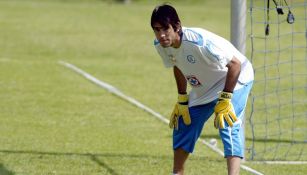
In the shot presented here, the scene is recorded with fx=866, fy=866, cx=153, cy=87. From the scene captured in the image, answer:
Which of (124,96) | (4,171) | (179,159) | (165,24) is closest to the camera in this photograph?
(165,24)

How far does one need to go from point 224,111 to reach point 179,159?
796 mm

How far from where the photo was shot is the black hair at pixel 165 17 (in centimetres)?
713

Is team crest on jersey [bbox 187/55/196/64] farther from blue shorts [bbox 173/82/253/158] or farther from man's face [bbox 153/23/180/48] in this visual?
blue shorts [bbox 173/82/253/158]

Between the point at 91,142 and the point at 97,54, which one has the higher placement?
the point at 91,142

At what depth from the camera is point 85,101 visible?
1401 cm

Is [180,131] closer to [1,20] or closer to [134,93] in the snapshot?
[134,93]

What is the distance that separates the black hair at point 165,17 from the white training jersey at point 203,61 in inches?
7.0

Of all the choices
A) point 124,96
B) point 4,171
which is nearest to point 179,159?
point 4,171

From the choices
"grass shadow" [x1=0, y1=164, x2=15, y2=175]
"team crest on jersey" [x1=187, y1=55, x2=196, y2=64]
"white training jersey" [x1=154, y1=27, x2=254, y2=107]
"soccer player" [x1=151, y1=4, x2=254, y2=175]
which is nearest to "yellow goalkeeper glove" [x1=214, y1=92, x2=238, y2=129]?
"soccer player" [x1=151, y1=4, x2=254, y2=175]

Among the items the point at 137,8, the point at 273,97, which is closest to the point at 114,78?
the point at 273,97

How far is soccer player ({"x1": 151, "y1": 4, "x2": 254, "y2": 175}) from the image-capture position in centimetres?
724

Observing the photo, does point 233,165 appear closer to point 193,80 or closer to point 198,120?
point 198,120

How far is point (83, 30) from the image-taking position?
1022 inches

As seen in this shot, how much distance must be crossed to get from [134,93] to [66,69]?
3111 millimetres
